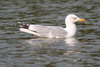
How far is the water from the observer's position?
1101 cm

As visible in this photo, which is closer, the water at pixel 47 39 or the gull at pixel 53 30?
the water at pixel 47 39

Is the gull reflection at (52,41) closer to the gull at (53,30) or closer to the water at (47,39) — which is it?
the water at (47,39)

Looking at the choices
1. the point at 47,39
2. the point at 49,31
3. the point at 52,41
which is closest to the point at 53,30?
the point at 49,31

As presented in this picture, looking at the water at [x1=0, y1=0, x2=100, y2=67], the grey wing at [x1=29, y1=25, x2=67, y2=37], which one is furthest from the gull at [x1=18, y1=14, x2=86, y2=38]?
the water at [x1=0, y1=0, x2=100, y2=67]

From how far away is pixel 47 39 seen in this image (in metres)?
14.7

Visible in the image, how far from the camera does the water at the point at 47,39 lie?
1101 centimetres

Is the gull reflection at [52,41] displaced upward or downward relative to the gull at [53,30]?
downward

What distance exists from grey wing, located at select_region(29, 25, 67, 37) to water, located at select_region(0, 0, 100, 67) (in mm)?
341

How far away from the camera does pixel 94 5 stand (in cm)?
2106

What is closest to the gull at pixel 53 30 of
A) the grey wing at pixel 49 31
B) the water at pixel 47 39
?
the grey wing at pixel 49 31

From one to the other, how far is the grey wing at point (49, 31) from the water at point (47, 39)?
0.34 m

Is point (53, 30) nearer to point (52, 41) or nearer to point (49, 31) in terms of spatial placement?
point (49, 31)

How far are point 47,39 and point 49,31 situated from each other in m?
0.40

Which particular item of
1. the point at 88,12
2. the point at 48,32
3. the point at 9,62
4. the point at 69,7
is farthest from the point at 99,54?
the point at 69,7
